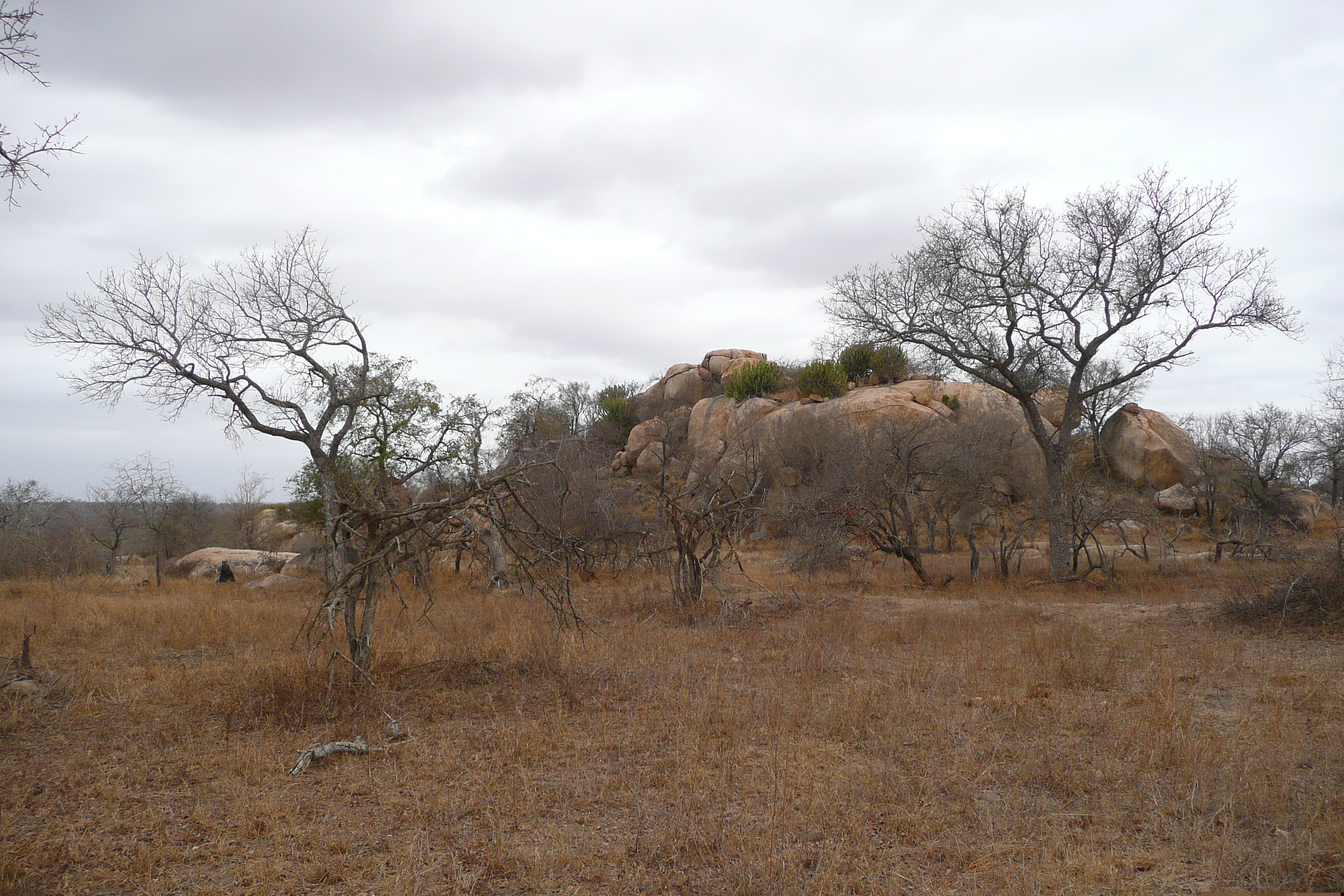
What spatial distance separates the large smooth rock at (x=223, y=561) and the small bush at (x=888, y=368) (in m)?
26.4

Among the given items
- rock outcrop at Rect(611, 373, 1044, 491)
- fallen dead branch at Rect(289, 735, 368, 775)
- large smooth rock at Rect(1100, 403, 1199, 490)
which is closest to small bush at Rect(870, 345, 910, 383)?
rock outcrop at Rect(611, 373, 1044, 491)

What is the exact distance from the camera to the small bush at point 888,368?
1439 inches

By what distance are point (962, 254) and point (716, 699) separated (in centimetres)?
1305

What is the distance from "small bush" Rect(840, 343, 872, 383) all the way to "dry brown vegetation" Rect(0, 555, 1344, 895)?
27889 millimetres

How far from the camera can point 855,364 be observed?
38281mm

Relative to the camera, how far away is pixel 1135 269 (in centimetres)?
1620

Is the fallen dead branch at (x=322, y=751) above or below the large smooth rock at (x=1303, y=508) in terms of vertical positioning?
below

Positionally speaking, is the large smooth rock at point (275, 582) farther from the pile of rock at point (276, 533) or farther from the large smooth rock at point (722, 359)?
the large smooth rock at point (722, 359)

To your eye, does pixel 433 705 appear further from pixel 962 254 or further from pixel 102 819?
pixel 962 254

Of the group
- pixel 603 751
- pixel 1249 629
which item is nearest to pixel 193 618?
pixel 603 751

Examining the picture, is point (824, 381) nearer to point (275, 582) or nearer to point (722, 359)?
point (722, 359)

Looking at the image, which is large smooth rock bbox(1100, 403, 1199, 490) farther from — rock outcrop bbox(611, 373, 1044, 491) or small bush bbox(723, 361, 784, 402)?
small bush bbox(723, 361, 784, 402)

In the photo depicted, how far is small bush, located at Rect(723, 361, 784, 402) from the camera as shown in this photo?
38.8 m

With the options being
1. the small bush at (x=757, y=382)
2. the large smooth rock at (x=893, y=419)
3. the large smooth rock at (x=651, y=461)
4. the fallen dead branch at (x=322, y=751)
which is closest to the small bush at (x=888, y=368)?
the large smooth rock at (x=893, y=419)
